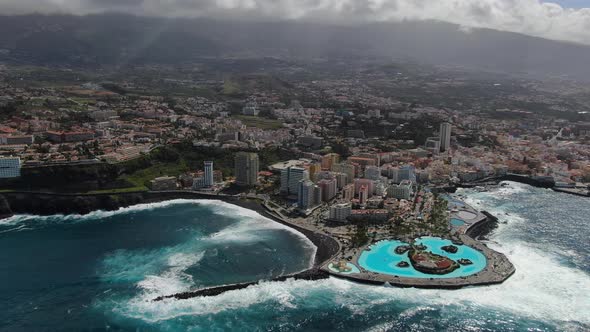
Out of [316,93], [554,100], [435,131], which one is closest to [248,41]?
[316,93]

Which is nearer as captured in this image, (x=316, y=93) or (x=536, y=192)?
(x=536, y=192)

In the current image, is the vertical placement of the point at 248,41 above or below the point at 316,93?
above

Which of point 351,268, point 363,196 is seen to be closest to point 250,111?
point 363,196

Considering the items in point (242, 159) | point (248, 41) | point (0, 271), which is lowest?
point (0, 271)

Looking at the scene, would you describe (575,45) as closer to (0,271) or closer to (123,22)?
(123,22)

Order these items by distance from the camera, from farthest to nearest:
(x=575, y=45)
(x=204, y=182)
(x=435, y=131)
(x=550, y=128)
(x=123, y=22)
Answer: (x=575, y=45), (x=123, y=22), (x=550, y=128), (x=435, y=131), (x=204, y=182)
